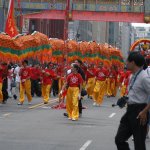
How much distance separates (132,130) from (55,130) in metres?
7.04

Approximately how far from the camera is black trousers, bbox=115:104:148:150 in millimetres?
9719

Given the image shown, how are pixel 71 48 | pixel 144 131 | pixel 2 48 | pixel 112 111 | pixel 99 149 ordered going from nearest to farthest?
pixel 144 131 → pixel 99 149 → pixel 112 111 → pixel 2 48 → pixel 71 48

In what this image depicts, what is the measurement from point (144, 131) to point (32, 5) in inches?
1814

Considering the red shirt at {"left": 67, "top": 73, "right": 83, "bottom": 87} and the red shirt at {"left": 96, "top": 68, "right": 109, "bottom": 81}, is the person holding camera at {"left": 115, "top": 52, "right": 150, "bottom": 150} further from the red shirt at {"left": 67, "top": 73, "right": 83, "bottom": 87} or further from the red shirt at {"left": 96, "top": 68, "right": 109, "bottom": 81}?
the red shirt at {"left": 96, "top": 68, "right": 109, "bottom": 81}

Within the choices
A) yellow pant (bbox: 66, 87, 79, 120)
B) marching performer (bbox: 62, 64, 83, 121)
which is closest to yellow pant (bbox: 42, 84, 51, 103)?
yellow pant (bbox: 66, 87, 79, 120)

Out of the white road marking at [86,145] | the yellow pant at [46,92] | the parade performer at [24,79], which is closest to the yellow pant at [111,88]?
the yellow pant at [46,92]

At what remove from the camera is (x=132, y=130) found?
385 inches

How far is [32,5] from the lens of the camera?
55.2m

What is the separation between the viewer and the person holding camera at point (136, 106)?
31.9ft

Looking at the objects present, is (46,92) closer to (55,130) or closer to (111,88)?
(111,88)

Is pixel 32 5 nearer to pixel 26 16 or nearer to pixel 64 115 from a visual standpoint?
pixel 26 16

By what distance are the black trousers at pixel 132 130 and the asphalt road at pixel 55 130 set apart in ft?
11.7

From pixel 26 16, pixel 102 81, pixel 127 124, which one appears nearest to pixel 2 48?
pixel 102 81

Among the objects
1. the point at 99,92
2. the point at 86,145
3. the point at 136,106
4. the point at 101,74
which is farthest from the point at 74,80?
the point at 136,106
